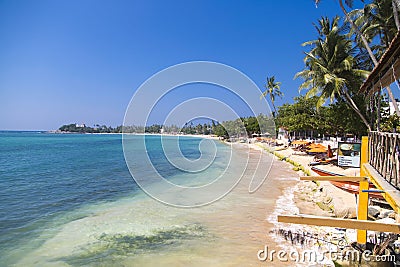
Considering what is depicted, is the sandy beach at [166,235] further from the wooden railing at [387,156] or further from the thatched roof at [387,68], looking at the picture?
the thatched roof at [387,68]

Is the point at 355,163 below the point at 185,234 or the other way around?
the other way around

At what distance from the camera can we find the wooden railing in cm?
402

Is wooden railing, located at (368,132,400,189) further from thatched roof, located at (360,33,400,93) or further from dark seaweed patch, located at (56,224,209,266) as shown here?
dark seaweed patch, located at (56,224,209,266)

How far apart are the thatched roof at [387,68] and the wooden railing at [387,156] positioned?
1.02m

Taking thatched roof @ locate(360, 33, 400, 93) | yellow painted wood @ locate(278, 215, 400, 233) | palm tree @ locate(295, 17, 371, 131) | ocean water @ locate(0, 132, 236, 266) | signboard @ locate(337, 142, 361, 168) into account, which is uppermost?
palm tree @ locate(295, 17, 371, 131)

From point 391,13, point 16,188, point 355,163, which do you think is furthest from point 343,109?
point 16,188

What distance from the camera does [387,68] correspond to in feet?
15.1

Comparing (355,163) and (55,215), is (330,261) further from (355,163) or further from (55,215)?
(55,215)

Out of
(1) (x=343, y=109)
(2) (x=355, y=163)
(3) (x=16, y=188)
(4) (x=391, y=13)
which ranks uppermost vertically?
(4) (x=391, y=13)

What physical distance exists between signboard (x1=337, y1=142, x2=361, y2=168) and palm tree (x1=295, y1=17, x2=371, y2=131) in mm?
6007

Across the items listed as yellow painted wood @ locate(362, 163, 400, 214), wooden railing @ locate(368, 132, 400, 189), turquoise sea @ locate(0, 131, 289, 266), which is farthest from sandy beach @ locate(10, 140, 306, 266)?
wooden railing @ locate(368, 132, 400, 189)

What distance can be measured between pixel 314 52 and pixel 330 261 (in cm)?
1834

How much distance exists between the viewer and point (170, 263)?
22.1ft

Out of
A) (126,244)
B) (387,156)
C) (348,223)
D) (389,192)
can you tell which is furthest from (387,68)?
(126,244)
